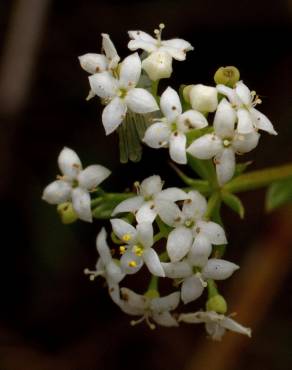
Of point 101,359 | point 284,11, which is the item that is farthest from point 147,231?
point 284,11

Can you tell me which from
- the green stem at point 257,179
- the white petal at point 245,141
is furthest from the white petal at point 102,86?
the green stem at point 257,179

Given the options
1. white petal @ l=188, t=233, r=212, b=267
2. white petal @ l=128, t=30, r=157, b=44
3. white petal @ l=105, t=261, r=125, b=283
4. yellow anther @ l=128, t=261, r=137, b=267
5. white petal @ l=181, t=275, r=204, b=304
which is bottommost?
white petal @ l=181, t=275, r=204, b=304

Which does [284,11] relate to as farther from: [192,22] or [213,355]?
[213,355]

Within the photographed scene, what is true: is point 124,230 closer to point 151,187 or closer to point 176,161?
point 151,187

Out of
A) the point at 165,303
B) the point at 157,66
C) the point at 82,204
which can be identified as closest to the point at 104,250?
the point at 82,204

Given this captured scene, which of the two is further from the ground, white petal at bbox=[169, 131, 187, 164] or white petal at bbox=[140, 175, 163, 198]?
white petal at bbox=[169, 131, 187, 164]

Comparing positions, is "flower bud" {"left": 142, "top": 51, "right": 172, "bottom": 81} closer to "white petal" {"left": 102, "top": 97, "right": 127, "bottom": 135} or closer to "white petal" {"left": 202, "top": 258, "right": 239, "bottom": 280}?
"white petal" {"left": 102, "top": 97, "right": 127, "bottom": 135}

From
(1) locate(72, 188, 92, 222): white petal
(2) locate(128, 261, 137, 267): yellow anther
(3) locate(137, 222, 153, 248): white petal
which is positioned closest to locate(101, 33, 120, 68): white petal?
(1) locate(72, 188, 92, 222): white petal

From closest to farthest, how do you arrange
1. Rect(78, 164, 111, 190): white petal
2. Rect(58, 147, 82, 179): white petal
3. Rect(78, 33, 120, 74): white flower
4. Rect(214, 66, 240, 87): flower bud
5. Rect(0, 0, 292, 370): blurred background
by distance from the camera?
Rect(214, 66, 240, 87): flower bud
Rect(78, 33, 120, 74): white flower
Rect(78, 164, 111, 190): white petal
Rect(58, 147, 82, 179): white petal
Rect(0, 0, 292, 370): blurred background
